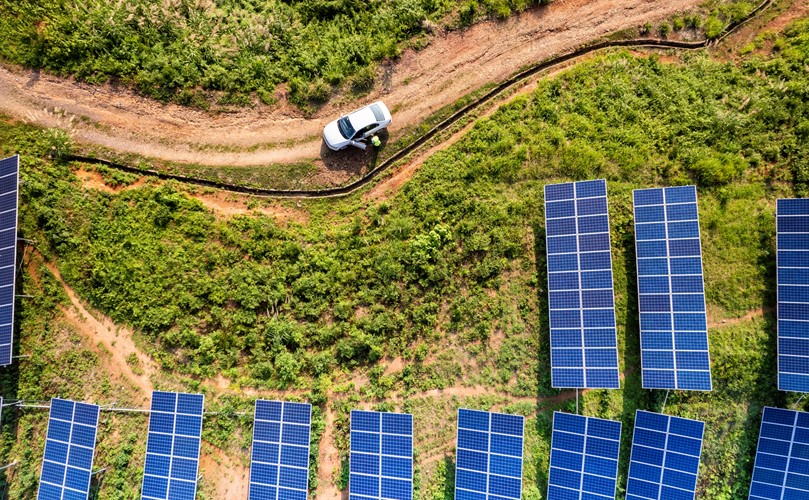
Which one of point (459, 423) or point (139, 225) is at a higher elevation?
point (139, 225)

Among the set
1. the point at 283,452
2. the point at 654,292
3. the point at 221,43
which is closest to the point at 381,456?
the point at 283,452

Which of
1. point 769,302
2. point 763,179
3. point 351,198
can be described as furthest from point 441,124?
point 769,302

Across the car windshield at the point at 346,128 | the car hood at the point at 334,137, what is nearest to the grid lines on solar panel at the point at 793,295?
the car windshield at the point at 346,128

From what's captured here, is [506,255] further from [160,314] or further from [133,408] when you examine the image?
[133,408]

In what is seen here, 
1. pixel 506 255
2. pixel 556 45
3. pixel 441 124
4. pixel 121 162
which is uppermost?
pixel 556 45

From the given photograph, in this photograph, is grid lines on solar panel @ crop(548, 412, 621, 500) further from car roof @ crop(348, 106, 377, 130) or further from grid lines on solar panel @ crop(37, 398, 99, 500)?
grid lines on solar panel @ crop(37, 398, 99, 500)

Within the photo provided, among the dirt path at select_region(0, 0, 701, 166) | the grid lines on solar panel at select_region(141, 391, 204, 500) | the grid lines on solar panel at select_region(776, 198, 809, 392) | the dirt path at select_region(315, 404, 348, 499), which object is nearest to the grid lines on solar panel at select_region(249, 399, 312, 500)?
the dirt path at select_region(315, 404, 348, 499)
